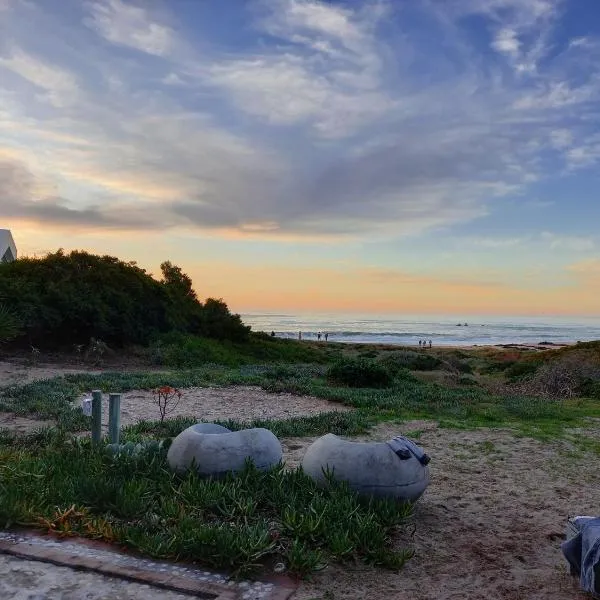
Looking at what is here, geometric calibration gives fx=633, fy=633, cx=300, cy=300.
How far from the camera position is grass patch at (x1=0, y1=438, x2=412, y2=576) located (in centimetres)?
425

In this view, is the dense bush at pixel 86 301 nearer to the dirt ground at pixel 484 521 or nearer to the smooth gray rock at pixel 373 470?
the dirt ground at pixel 484 521

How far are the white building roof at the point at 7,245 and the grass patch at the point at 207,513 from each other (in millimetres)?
27881

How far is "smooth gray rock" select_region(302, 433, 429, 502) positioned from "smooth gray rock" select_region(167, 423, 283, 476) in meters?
0.53

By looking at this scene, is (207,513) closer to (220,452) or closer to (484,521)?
(220,452)

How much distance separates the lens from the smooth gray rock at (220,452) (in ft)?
18.4

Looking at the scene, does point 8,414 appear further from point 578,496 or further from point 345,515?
point 578,496

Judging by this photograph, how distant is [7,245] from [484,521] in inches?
1219

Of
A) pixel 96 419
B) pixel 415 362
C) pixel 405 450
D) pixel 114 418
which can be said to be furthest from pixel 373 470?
pixel 415 362

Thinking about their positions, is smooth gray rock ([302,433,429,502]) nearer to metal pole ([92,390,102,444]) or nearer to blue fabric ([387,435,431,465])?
blue fabric ([387,435,431,465])

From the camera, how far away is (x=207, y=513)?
16.5ft

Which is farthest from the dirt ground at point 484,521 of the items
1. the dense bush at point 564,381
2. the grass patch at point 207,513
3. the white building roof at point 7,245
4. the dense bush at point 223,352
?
the white building roof at point 7,245

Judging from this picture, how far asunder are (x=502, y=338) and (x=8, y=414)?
67.9m

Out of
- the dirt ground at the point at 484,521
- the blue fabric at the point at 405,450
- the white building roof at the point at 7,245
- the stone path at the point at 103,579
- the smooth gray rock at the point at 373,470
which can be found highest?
the white building roof at the point at 7,245

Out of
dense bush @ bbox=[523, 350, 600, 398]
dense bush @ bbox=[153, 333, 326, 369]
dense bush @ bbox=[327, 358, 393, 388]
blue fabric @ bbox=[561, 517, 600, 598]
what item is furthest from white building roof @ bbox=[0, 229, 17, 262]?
blue fabric @ bbox=[561, 517, 600, 598]
